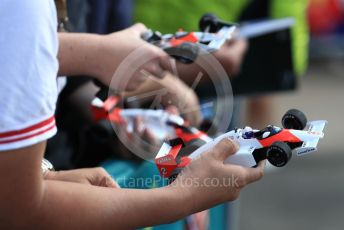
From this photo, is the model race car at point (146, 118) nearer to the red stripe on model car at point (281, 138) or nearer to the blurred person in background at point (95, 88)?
the blurred person in background at point (95, 88)

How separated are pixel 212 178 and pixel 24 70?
17.0 inches

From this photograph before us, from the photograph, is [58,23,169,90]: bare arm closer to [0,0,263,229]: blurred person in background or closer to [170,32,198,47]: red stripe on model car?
[170,32,198,47]: red stripe on model car

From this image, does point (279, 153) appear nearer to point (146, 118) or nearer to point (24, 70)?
point (24, 70)

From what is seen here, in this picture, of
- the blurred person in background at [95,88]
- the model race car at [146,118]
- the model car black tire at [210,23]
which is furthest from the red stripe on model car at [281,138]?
the blurred person in background at [95,88]

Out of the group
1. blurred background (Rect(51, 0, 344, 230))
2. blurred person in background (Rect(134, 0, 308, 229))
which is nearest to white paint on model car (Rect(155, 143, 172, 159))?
blurred background (Rect(51, 0, 344, 230))

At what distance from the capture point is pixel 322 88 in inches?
264

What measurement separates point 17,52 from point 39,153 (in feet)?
0.63

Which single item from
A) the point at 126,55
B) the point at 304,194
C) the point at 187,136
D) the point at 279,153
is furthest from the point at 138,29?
the point at 304,194

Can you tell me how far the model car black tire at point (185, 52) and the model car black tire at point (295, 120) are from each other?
28cm

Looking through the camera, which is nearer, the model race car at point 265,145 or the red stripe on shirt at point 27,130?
the red stripe on shirt at point 27,130

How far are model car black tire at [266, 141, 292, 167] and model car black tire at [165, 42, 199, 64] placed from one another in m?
0.36

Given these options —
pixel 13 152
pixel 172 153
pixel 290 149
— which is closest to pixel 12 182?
pixel 13 152

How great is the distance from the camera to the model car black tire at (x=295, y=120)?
1.50 meters

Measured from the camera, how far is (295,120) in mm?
1505
